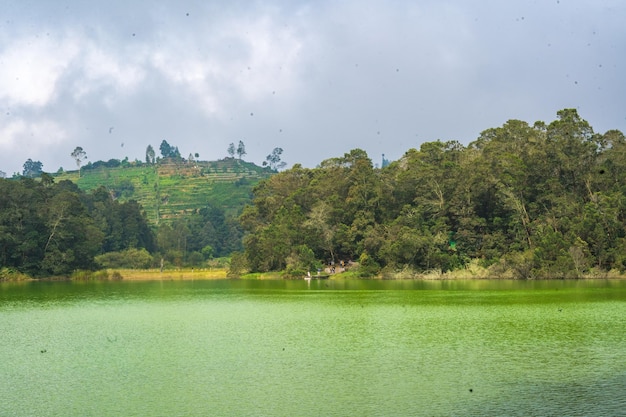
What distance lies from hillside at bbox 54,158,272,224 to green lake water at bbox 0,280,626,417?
352ft

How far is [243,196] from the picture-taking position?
15012 cm

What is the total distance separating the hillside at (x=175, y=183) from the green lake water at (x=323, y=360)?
10739cm

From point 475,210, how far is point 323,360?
48686 millimetres

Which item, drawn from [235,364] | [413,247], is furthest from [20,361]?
[413,247]

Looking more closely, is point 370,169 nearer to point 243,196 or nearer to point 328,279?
point 328,279

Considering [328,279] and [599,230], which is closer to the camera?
[599,230]

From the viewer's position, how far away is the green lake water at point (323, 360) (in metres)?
14.4

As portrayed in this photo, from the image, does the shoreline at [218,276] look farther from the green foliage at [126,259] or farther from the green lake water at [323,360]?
the green lake water at [323,360]

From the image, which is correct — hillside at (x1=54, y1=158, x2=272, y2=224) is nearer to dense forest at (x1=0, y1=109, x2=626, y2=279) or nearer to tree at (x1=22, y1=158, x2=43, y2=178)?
tree at (x1=22, y1=158, x2=43, y2=178)

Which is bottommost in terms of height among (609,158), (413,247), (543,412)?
(543,412)

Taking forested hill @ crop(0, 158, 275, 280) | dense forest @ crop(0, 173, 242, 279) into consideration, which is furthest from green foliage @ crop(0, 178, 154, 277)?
forested hill @ crop(0, 158, 275, 280)

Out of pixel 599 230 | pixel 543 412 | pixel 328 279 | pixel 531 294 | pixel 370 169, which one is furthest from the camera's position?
pixel 370 169

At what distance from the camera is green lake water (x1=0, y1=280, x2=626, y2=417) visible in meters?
14.4

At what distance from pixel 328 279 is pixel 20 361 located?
47.4 meters
